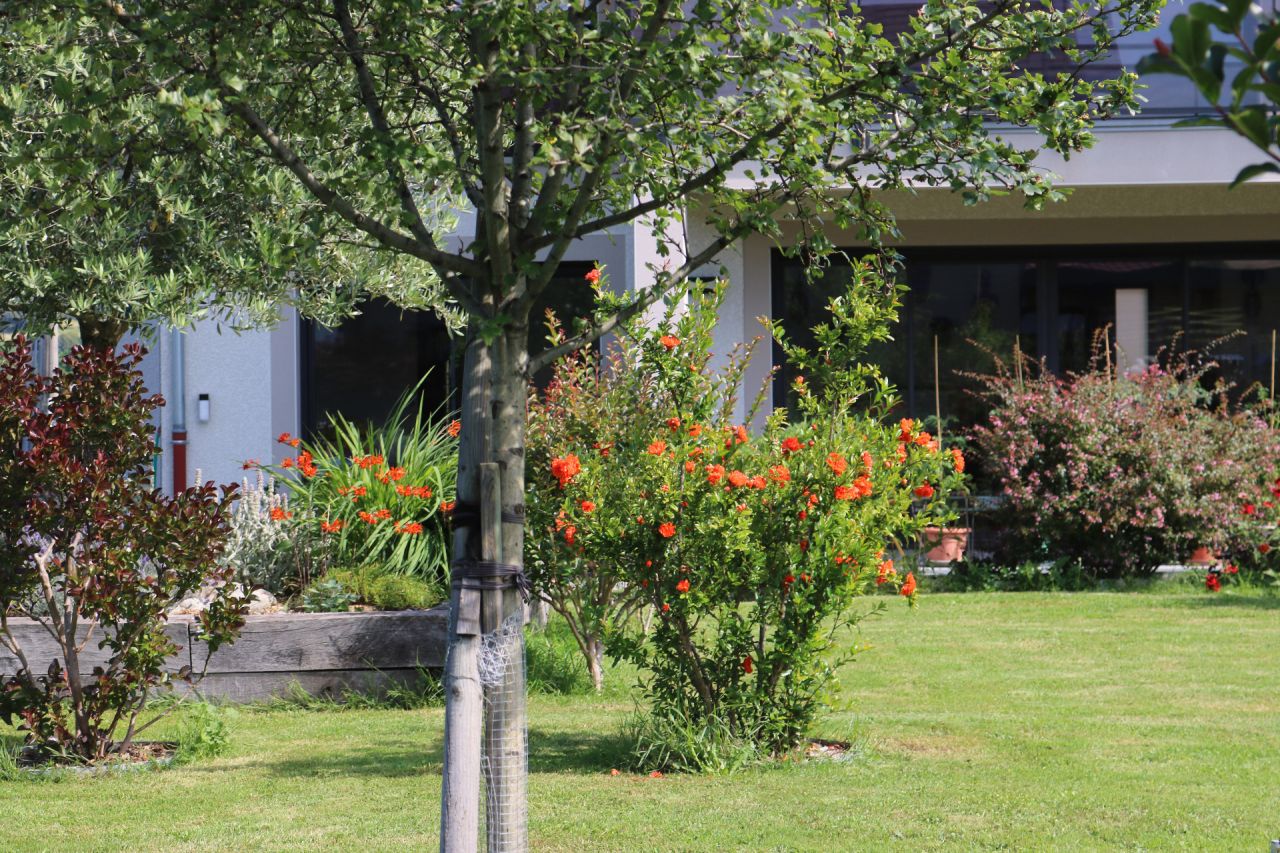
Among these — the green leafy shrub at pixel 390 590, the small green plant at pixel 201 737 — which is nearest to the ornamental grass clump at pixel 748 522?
the small green plant at pixel 201 737

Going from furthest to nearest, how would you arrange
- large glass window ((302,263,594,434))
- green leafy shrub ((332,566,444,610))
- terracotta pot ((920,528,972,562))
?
1. large glass window ((302,263,594,434))
2. terracotta pot ((920,528,972,562))
3. green leafy shrub ((332,566,444,610))

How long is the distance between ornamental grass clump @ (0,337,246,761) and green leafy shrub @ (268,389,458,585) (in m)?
2.43

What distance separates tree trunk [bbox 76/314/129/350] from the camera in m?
7.96

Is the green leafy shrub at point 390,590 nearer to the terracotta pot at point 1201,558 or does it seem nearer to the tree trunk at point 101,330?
the tree trunk at point 101,330

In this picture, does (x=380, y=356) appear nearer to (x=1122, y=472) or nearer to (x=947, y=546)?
(x=947, y=546)

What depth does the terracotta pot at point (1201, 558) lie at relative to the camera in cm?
1258

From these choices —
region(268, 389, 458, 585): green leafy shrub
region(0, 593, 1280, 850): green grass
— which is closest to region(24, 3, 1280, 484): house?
region(268, 389, 458, 585): green leafy shrub

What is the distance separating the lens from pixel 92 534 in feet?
20.6

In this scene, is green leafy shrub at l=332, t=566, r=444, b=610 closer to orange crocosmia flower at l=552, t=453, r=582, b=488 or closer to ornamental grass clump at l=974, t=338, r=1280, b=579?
orange crocosmia flower at l=552, t=453, r=582, b=488

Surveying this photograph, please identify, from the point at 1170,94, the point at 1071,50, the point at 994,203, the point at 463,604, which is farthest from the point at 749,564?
the point at 1170,94

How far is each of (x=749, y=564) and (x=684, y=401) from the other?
909 mm

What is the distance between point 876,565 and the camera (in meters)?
6.13

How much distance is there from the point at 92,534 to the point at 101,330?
87.7 inches

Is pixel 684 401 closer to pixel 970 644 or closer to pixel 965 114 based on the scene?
pixel 965 114
